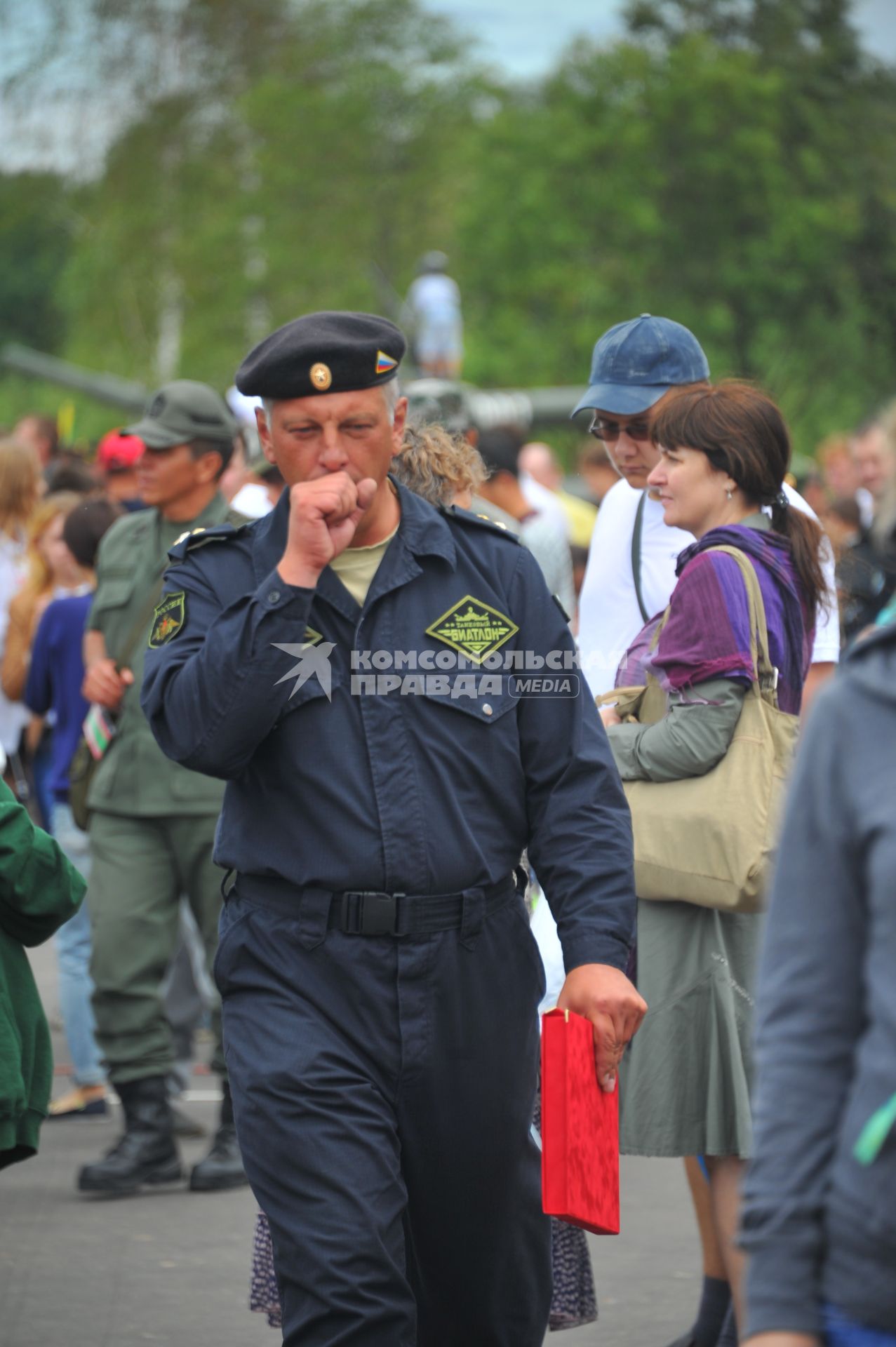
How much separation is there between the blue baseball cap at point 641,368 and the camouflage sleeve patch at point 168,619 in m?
1.72

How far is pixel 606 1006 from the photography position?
138 inches

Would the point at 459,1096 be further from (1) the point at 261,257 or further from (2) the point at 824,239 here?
(1) the point at 261,257

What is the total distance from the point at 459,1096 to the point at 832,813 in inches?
63.8

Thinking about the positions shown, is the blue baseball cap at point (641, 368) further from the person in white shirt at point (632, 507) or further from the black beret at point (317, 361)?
the black beret at point (317, 361)

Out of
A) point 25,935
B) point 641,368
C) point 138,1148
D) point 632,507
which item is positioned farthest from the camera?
point 138,1148

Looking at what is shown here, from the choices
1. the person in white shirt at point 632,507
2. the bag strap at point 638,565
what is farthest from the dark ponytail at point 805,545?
the bag strap at point 638,565

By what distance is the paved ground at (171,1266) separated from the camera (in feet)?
17.3

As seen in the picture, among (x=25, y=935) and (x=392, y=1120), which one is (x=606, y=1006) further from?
(x=25, y=935)

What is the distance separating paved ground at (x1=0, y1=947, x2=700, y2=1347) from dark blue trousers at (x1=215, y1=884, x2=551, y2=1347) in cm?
164

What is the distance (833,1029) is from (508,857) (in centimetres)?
158

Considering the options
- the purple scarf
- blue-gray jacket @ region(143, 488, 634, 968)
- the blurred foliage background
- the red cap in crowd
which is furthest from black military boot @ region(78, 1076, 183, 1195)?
the blurred foliage background

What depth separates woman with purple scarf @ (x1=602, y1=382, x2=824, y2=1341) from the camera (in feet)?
14.2

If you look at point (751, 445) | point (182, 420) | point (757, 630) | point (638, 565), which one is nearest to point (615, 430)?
point (638, 565)

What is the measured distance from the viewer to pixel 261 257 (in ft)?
157
